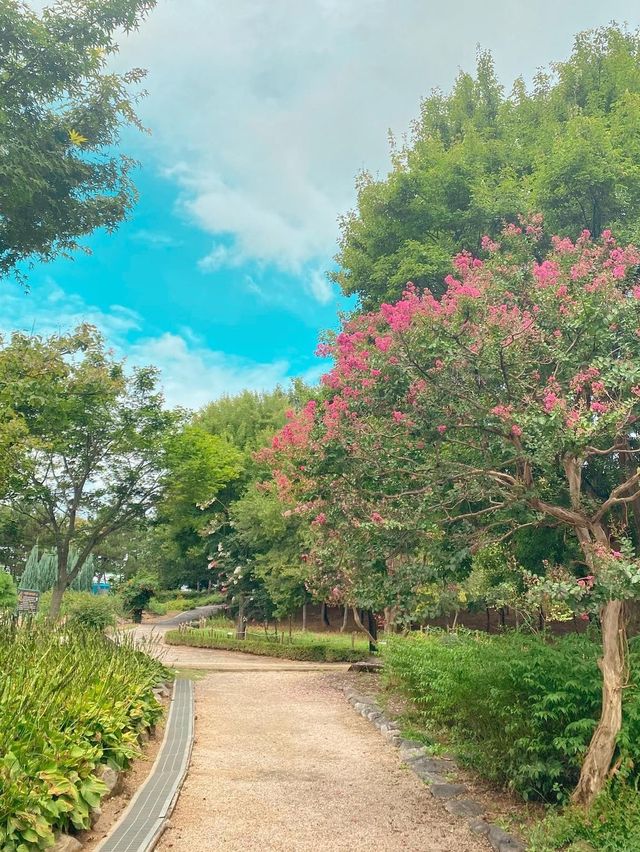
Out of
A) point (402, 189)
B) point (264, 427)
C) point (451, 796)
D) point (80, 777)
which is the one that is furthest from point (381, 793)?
point (264, 427)

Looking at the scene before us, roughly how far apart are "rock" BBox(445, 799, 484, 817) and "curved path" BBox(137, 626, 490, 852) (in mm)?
85

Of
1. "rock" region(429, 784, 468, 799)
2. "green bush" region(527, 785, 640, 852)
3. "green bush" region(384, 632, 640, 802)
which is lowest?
"rock" region(429, 784, 468, 799)

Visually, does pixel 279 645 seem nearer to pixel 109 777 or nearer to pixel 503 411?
pixel 109 777

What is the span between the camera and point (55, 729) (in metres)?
4.43

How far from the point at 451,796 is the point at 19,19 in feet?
34.3

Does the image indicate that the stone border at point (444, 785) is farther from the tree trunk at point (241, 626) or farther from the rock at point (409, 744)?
the tree trunk at point (241, 626)

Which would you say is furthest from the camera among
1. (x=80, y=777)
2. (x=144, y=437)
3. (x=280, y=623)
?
(x=280, y=623)

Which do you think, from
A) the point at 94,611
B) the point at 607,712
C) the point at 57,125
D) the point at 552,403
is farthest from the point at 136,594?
the point at 552,403

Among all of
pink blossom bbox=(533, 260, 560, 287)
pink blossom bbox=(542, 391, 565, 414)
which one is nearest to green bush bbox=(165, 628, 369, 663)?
pink blossom bbox=(533, 260, 560, 287)

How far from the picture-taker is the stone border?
14.2 ft

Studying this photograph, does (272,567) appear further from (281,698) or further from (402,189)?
(402,189)

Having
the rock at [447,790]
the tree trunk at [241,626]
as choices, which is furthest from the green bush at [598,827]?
the tree trunk at [241,626]

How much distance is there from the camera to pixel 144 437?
1616cm

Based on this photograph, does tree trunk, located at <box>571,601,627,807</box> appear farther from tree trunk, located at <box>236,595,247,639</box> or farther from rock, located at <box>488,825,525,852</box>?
tree trunk, located at <box>236,595,247,639</box>
